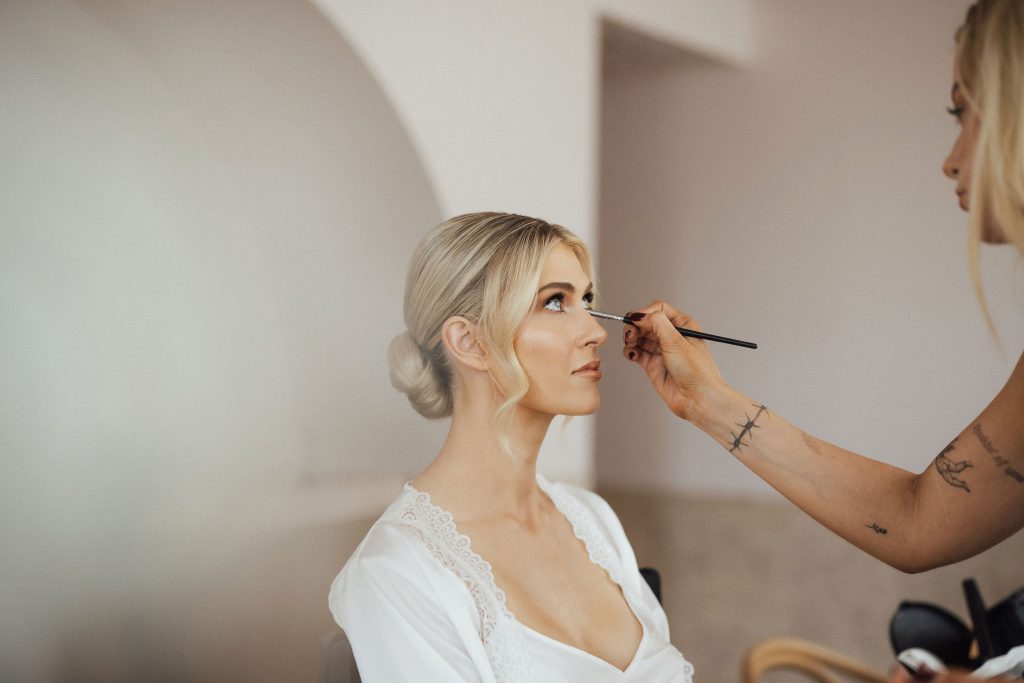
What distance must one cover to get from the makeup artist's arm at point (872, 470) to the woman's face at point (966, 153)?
0.32m

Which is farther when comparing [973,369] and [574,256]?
[973,369]

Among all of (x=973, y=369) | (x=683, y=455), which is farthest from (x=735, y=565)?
(x=973, y=369)

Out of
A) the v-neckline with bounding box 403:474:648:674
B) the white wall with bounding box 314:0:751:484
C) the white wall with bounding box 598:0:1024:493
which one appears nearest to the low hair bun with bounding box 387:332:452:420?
the v-neckline with bounding box 403:474:648:674

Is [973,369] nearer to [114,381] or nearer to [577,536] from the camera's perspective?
[577,536]

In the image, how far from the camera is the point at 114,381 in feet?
3.69

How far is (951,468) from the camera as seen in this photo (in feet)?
3.65

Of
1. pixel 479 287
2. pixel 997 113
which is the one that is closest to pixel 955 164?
pixel 997 113

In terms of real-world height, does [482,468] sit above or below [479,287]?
below

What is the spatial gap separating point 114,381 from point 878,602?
2.08 m

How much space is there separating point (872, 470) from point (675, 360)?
338mm

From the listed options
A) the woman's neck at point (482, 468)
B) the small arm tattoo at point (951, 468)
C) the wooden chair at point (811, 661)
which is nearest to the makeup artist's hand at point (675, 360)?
the woman's neck at point (482, 468)

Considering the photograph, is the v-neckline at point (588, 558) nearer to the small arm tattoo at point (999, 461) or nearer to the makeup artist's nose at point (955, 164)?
the small arm tattoo at point (999, 461)

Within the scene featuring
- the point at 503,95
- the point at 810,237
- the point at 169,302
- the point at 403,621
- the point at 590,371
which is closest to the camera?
the point at 403,621

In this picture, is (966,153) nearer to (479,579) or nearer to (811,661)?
(479,579)
